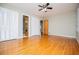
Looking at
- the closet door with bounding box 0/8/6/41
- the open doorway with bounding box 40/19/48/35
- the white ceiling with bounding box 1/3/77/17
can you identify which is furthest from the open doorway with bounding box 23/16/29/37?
the closet door with bounding box 0/8/6/41

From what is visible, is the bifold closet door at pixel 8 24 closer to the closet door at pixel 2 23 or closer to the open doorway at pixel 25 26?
the closet door at pixel 2 23

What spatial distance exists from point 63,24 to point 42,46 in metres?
0.65

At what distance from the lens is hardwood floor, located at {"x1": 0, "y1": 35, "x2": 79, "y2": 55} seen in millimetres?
2451

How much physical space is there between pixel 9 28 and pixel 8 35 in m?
0.15

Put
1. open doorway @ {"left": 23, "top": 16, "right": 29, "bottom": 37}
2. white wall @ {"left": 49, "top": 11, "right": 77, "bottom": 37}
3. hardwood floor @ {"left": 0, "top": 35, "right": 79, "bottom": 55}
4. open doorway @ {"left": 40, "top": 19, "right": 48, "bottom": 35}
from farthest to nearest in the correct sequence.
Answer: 1. open doorway @ {"left": 23, "top": 16, "right": 29, "bottom": 37}
2. open doorway @ {"left": 40, "top": 19, "right": 48, "bottom": 35}
3. white wall @ {"left": 49, "top": 11, "right": 77, "bottom": 37}
4. hardwood floor @ {"left": 0, "top": 35, "right": 79, "bottom": 55}

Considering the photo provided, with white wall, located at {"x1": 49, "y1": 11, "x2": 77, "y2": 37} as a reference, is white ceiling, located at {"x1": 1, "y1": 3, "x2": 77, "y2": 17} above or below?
above

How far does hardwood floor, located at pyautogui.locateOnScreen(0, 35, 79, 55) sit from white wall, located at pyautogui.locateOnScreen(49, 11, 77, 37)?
0.37 feet

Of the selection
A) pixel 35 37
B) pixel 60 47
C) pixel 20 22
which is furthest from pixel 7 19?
pixel 60 47

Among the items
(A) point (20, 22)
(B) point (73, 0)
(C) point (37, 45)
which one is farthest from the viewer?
(A) point (20, 22)

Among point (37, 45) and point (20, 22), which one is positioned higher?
point (20, 22)

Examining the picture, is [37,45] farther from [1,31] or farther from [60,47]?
[1,31]

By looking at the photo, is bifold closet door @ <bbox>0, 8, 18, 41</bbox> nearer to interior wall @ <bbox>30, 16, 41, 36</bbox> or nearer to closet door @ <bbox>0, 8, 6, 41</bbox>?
closet door @ <bbox>0, 8, 6, 41</bbox>
